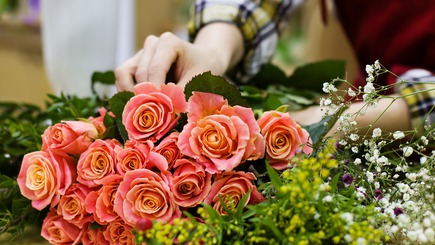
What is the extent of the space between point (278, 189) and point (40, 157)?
0.20 m

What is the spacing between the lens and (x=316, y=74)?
0.80m

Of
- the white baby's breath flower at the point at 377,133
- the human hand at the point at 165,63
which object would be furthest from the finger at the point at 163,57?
the white baby's breath flower at the point at 377,133

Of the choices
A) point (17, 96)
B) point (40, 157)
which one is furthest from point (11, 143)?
point (17, 96)

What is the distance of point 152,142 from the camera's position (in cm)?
44

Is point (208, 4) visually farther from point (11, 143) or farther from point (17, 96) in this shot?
point (17, 96)

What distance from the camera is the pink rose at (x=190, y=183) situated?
1.37ft

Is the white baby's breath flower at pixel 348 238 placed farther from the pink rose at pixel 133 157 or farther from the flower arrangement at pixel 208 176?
the pink rose at pixel 133 157

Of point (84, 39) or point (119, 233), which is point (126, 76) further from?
point (84, 39)

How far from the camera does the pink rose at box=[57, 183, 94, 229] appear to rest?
0.45m

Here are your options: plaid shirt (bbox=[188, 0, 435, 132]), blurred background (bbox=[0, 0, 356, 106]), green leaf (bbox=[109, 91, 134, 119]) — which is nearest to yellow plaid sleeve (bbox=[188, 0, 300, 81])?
plaid shirt (bbox=[188, 0, 435, 132])

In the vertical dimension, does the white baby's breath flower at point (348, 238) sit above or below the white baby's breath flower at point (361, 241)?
below

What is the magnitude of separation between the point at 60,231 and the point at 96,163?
7 centimetres

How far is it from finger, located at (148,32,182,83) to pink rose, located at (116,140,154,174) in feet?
0.40

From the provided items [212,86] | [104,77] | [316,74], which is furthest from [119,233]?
[316,74]
